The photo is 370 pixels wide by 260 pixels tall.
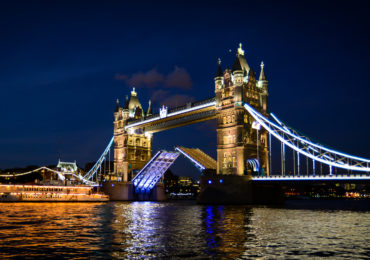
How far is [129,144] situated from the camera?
76562mm

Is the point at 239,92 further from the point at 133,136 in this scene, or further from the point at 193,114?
the point at 133,136

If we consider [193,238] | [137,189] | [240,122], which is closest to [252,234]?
[193,238]

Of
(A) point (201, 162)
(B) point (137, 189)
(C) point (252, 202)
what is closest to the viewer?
(C) point (252, 202)

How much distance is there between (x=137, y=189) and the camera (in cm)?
7294

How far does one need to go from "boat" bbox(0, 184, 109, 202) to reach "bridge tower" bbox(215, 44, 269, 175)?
26.0m

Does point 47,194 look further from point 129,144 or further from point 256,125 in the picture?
point 256,125

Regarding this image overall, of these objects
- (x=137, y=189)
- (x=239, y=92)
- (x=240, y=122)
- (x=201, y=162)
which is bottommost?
(x=137, y=189)

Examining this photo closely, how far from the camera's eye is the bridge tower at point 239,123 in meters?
51.0

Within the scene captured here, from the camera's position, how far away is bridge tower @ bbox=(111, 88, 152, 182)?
76.6 meters

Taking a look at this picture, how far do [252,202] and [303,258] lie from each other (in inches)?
1401

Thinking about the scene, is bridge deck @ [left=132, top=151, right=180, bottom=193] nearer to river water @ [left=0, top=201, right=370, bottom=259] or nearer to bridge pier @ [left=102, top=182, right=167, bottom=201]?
bridge pier @ [left=102, top=182, right=167, bottom=201]

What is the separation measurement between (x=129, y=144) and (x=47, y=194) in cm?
1748

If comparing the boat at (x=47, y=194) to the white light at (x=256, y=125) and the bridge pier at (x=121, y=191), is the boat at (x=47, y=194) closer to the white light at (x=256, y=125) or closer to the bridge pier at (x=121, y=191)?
the bridge pier at (x=121, y=191)

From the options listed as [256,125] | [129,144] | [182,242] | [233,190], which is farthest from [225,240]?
[129,144]
